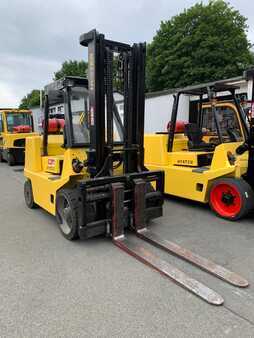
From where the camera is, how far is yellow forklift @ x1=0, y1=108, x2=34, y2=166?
41.7 feet

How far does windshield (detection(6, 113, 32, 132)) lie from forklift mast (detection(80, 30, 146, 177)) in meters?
10.2

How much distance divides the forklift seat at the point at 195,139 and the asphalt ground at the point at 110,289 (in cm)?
209

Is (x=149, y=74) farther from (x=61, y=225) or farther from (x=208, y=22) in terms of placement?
(x=61, y=225)

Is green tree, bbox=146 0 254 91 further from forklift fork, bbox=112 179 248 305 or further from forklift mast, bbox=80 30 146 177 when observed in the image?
forklift fork, bbox=112 179 248 305

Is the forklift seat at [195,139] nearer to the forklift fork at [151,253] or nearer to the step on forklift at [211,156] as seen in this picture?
the step on forklift at [211,156]

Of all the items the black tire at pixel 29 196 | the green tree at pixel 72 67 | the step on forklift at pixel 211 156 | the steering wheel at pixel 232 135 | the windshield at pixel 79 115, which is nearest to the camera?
the windshield at pixel 79 115

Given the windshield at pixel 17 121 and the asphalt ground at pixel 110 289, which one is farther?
the windshield at pixel 17 121

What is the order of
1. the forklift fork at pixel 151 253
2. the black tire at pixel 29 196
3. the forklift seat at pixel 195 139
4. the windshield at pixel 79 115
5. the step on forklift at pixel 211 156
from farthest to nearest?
the forklift seat at pixel 195 139 < the black tire at pixel 29 196 < the step on forklift at pixel 211 156 < the windshield at pixel 79 115 < the forklift fork at pixel 151 253

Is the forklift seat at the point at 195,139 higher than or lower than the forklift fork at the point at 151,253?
→ higher

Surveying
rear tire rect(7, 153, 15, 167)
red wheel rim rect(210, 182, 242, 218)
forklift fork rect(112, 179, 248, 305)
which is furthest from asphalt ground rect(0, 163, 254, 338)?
rear tire rect(7, 153, 15, 167)

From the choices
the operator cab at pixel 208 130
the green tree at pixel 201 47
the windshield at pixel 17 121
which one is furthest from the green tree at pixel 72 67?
the operator cab at pixel 208 130

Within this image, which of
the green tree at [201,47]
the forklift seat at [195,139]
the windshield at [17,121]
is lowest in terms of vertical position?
the forklift seat at [195,139]

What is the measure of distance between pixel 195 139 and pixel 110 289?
13.7ft

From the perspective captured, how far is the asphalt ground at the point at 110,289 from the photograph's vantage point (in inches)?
91.0
